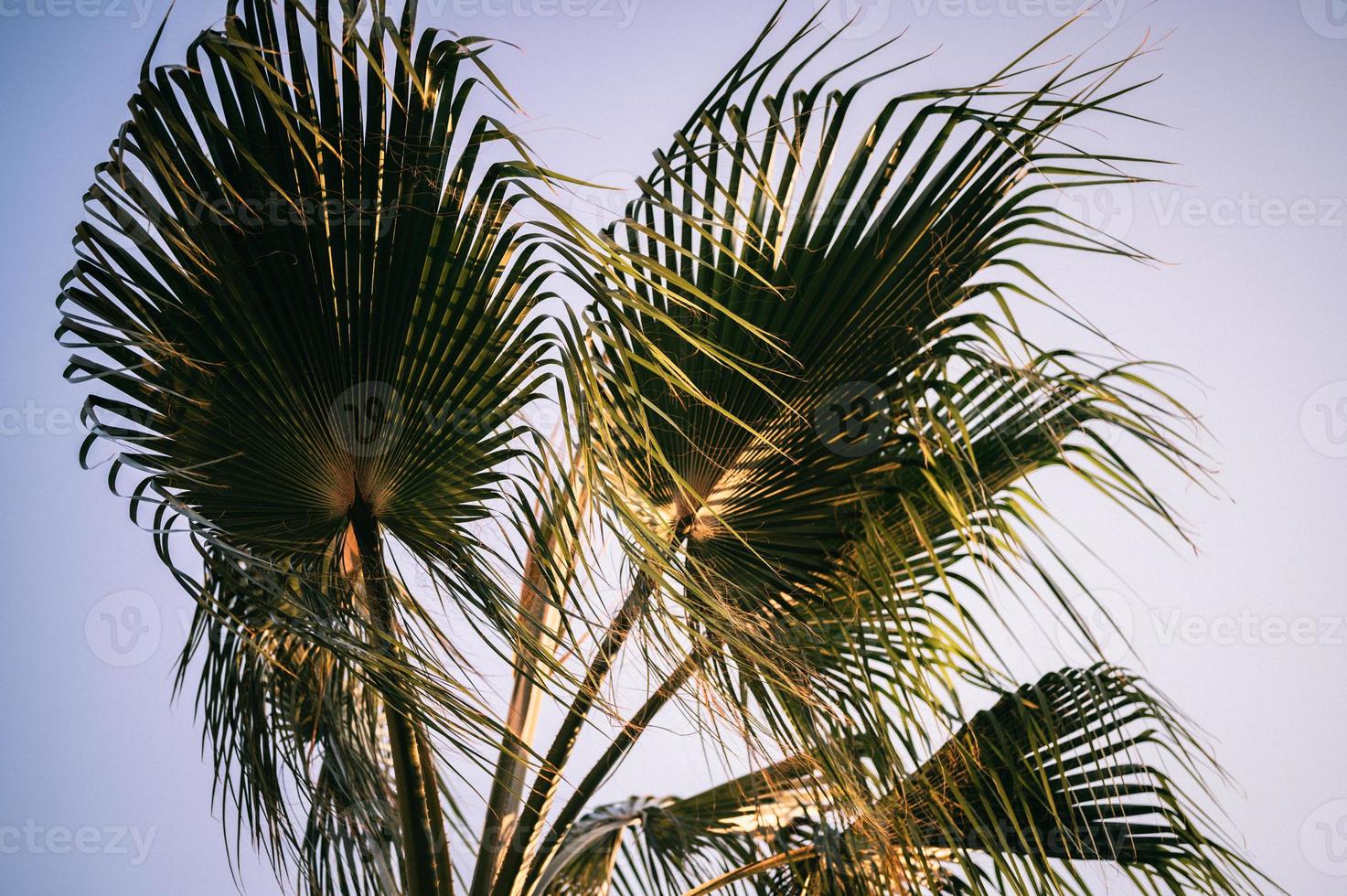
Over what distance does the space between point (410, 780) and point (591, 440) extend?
2.90ft

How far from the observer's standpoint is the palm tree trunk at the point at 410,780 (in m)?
1.64

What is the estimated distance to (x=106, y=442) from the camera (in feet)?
4.67

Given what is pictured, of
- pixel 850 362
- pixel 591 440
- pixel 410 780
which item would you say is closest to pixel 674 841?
pixel 410 780

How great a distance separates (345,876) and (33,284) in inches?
117

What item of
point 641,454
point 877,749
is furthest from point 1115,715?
point 641,454

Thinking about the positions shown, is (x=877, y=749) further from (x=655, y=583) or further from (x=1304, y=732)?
(x=1304, y=732)

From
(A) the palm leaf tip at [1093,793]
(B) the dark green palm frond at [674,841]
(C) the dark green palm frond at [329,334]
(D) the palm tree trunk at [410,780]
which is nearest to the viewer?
(C) the dark green palm frond at [329,334]

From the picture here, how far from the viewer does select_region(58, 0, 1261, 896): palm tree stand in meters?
1.38

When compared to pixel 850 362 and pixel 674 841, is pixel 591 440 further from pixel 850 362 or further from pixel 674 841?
pixel 674 841

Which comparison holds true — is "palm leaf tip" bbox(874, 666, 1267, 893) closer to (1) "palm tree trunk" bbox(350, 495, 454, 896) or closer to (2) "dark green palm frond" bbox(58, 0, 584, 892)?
(1) "palm tree trunk" bbox(350, 495, 454, 896)

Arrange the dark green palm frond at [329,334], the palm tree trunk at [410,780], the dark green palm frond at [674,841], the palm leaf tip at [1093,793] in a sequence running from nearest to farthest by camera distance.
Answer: the dark green palm frond at [329,334]
the palm tree trunk at [410,780]
the palm leaf tip at [1093,793]
the dark green palm frond at [674,841]

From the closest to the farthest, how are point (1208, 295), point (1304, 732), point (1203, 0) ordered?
point (1208, 295), point (1304, 732), point (1203, 0)

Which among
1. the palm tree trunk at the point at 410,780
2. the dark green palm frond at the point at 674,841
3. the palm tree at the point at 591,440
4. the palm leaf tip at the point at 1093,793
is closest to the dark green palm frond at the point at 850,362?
the palm tree at the point at 591,440

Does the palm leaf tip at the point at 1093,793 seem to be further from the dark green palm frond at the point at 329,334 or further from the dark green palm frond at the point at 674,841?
the dark green palm frond at the point at 329,334
